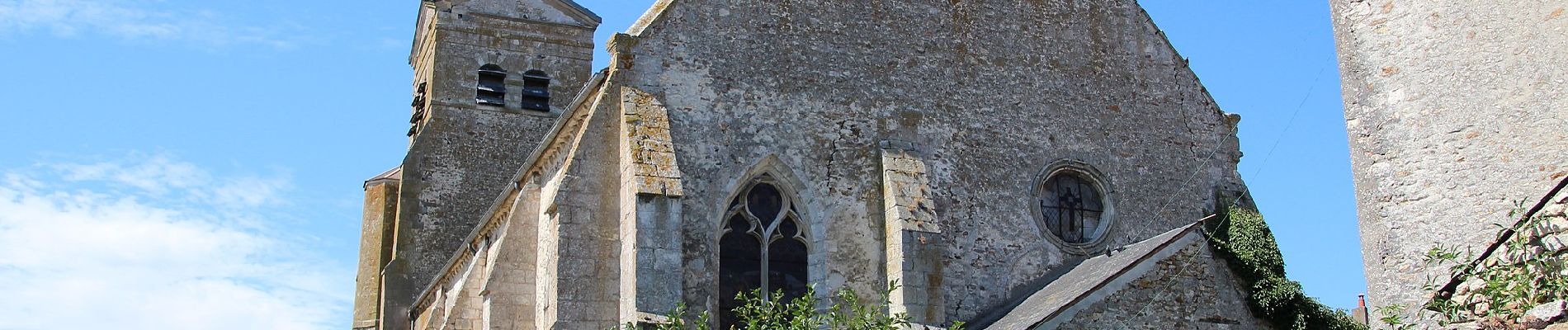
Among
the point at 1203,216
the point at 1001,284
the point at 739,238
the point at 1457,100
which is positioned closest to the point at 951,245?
the point at 1001,284

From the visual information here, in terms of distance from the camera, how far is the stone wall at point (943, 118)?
1672 centimetres

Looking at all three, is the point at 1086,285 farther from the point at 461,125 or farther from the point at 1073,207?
the point at 461,125

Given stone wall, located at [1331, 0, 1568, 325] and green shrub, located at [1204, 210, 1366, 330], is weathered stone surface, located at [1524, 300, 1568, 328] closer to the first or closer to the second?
stone wall, located at [1331, 0, 1568, 325]

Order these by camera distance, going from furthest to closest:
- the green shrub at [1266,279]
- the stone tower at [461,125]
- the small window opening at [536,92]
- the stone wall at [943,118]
A: the small window opening at [536,92] → the stone tower at [461,125] → the stone wall at [943,118] → the green shrub at [1266,279]

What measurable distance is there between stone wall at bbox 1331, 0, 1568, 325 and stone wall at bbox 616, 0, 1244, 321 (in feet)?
20.1

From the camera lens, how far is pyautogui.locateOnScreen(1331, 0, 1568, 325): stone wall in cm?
995

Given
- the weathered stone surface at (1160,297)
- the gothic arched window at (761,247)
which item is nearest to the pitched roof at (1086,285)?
the weathered stone surface at (1160,297)

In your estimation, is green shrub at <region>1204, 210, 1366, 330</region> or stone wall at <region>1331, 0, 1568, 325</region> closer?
stone wall at <region>1331, 0, 1568, 325</region>

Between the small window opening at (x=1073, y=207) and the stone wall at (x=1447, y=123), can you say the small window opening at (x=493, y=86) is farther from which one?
the stone wall at (x=1447, y=123)

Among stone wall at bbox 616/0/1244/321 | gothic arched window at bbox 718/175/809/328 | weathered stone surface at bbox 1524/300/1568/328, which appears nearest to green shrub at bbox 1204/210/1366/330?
stone wall at bbox 616/0/1244/321

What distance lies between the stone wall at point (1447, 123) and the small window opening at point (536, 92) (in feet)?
53.5

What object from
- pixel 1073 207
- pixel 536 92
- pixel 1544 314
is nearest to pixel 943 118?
pixel 1073 207

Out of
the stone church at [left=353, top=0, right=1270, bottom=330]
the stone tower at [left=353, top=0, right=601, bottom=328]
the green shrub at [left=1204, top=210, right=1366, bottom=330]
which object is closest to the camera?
the green shrub at [left=1204, top=210, right=1366, bottom=330]

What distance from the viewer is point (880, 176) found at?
56.3 feet
